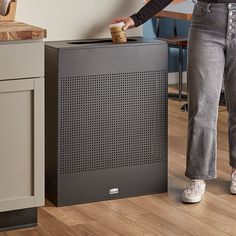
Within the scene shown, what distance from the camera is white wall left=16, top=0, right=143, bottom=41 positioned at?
3.86 meters

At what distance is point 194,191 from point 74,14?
43.7 inches

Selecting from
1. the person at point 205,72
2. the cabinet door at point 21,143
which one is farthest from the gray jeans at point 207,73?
the cabinet door at point 21,143

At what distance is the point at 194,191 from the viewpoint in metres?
3.89

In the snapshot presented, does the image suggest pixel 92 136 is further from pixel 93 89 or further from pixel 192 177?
pixel 192 177

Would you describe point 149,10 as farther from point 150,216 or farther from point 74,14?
point 150,216

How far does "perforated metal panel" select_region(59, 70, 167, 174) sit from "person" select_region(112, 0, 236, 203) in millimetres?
193

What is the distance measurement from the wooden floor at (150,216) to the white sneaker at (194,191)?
0.12 ft

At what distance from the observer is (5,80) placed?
10.8 feet

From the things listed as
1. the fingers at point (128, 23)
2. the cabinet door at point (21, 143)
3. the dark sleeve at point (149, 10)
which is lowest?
the cabinet door at point (21, 143)

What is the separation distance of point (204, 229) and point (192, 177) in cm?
51

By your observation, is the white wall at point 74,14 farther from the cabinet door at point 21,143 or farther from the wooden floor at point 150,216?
the wooden floor at point 150,216

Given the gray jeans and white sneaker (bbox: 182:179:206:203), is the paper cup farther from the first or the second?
white sneaker (bbox: 182:179:206:203)

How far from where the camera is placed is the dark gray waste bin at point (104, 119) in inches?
147

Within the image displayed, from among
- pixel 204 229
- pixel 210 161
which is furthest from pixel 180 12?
pixel 204 229
